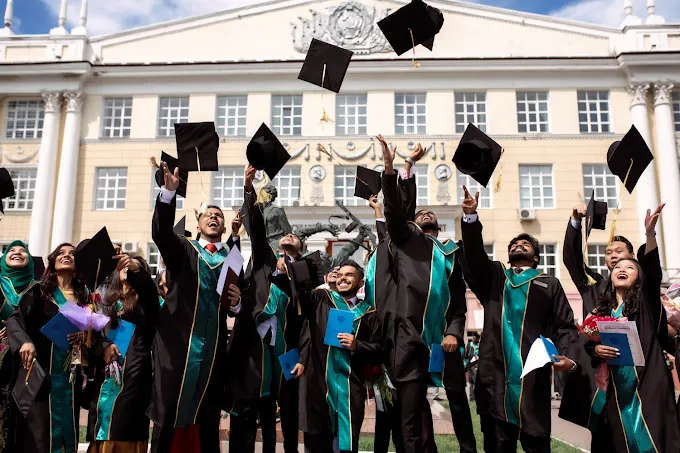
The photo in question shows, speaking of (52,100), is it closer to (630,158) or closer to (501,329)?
(630,158)

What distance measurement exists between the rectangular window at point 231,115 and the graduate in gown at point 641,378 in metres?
20.2

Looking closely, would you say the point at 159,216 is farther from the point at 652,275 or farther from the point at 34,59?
the point at 34,59

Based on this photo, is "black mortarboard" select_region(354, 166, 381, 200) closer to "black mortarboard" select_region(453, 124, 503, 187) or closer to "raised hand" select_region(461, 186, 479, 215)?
"black mortarboard" select_region(453, 124, 503, 187)

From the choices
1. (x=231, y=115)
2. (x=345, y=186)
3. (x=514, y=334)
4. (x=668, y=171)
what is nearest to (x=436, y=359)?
(x=514, y=334)

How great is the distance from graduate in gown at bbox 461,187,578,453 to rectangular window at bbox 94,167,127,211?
2062cm

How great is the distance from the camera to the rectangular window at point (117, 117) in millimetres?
23656

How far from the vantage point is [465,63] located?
2289cm

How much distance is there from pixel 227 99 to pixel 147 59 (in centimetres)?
391

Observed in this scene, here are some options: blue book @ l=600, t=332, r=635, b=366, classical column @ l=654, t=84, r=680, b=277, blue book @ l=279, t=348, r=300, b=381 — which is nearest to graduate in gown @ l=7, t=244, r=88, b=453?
blue book @ l=279, t=348, r=300, b=381

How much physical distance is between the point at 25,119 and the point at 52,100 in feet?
4.94

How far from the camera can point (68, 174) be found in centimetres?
2270

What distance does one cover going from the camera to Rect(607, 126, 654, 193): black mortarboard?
6.28 metres

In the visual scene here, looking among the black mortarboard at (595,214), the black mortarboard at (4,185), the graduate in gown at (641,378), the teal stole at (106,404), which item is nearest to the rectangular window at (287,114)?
the black mortarboard at (4,185)

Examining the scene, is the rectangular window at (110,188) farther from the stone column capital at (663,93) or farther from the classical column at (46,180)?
the stone column capital at (663,93)
